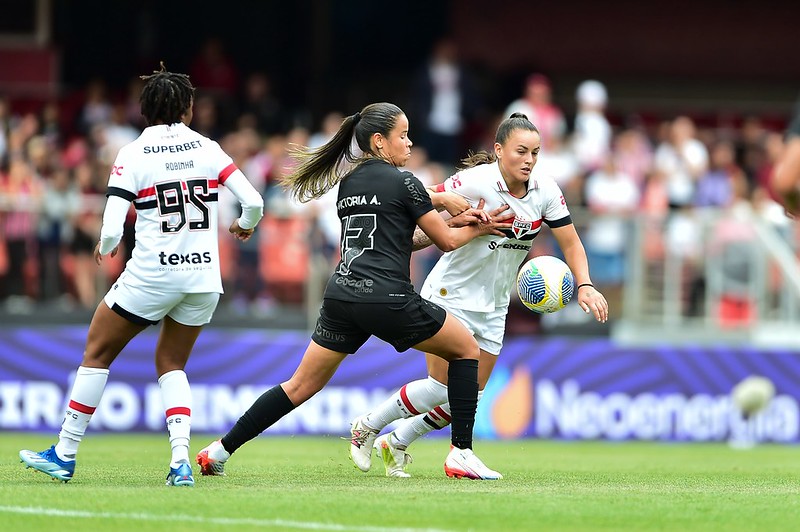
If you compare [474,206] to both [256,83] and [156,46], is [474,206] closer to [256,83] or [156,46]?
[256,83]

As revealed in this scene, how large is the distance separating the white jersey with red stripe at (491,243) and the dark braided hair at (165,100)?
1.73 m

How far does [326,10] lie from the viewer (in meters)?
24.1

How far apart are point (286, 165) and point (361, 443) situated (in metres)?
8.56

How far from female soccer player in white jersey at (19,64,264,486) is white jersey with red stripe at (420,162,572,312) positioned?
143cm

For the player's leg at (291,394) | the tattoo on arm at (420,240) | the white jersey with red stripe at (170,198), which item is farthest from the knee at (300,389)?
the tattoo on arm at (420,240)

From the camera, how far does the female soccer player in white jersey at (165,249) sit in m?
8.23

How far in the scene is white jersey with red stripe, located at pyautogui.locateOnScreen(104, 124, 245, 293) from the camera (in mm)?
8227

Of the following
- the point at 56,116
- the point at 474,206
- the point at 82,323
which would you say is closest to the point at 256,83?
the point at 56,116

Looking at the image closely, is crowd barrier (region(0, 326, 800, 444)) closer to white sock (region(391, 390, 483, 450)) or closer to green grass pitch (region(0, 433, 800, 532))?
green grass pitch (region(0, 433, 800, 532))

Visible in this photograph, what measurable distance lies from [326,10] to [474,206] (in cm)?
1560

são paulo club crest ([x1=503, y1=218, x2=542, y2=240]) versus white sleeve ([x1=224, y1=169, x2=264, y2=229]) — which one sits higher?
white sleeve ([x1=224, y1=169, x2=264, y2=229])

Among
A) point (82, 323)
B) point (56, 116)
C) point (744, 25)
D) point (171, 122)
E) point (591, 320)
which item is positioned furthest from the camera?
point (744, 25)

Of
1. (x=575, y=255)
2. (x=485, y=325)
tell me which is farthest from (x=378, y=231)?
(x=575, y=255)

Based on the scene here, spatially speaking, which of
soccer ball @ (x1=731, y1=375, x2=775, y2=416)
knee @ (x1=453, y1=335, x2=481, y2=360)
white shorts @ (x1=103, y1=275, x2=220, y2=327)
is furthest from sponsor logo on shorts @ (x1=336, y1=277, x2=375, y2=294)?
soccer ball @ (x1=731, y1=375, x2=775, y2=416)
